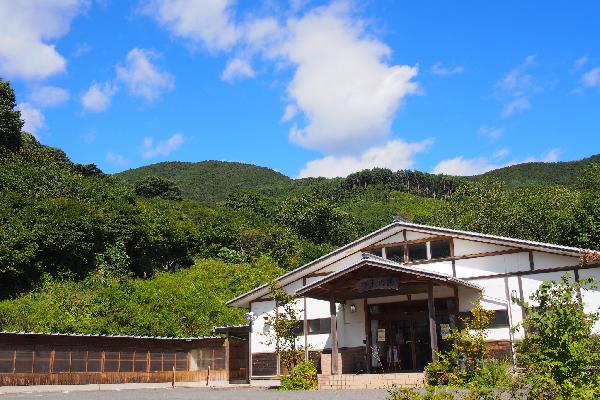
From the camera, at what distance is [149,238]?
132 ft

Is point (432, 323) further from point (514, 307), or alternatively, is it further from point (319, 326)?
point (319, 326)

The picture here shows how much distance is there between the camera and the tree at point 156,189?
217 ft

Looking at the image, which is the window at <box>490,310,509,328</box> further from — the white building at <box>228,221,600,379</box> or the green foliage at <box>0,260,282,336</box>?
the green foliage at <box>0,260,282,336</box>

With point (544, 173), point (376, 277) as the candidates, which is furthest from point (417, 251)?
point (544, 173)

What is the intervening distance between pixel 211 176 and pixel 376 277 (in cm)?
8998

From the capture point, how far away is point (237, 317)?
1268 inches

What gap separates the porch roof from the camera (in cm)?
1704

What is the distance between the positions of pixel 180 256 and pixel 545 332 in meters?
38.1

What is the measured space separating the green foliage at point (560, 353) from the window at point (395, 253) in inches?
493

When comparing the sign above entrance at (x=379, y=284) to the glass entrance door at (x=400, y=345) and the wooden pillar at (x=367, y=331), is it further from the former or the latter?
the glass entrance door at (x=400, y=345)

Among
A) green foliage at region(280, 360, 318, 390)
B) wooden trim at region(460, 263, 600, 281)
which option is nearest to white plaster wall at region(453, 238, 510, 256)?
wooden trim at region(460, 263, 600, 281)

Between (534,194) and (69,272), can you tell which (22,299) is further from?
(534,194)

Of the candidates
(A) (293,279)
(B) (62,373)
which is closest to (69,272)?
(B) (62,373)

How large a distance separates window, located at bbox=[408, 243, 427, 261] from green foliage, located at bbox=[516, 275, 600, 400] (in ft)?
40.0
